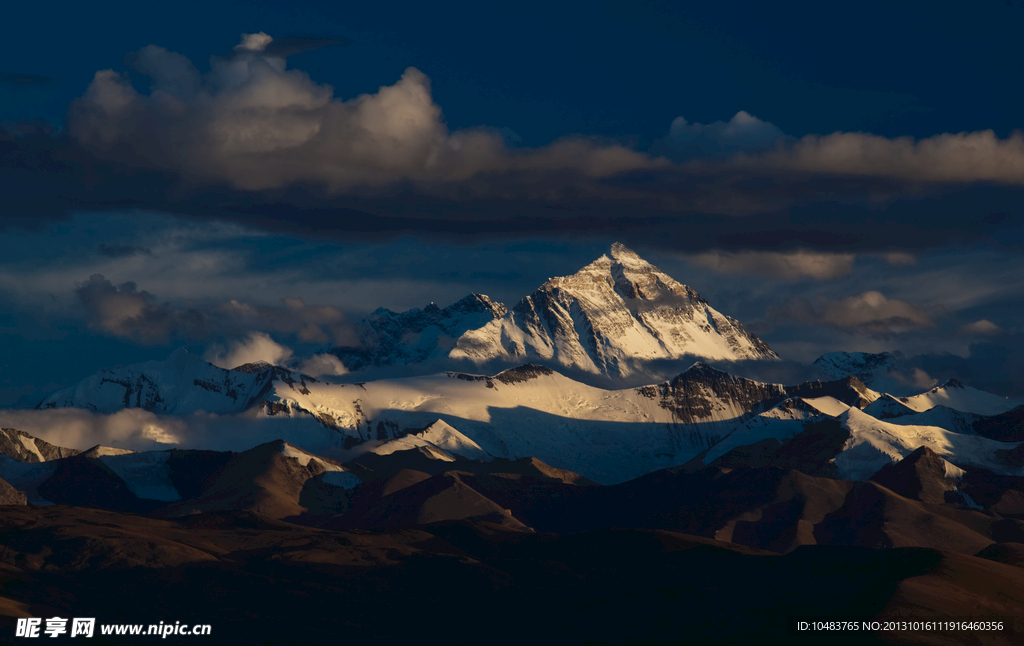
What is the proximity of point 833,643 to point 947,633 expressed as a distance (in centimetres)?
1891

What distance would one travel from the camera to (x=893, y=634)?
195 m

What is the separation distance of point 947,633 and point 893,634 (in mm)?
11234

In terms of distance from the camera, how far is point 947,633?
19975cm

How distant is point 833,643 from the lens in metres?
197

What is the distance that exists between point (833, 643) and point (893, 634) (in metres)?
9.25
